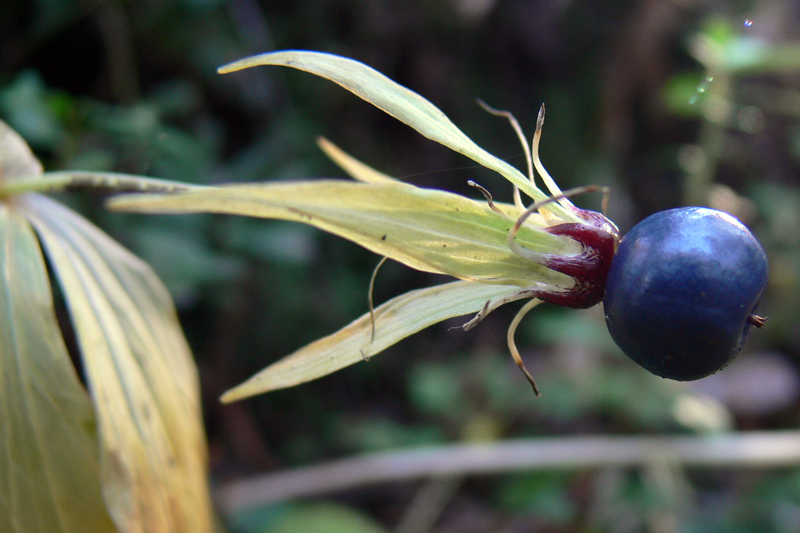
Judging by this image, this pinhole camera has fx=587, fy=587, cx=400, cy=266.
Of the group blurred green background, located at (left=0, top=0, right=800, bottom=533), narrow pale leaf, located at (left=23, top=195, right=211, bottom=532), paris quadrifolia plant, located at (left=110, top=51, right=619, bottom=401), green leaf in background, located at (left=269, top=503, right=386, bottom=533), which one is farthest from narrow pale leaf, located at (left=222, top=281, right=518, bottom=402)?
green leaf in background, located at (left=269, top=503, right=386, bottom=533)

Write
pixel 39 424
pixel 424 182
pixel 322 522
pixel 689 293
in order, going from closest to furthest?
pixel 689 293 < pixel 39 424 < pixel 322 522 < pixel 424 182

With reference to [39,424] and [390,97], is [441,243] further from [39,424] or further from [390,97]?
[39,424]

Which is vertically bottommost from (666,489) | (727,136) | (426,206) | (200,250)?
(666,489)

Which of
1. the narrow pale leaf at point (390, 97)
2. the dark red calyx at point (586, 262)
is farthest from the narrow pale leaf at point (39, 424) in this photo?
the dark red calyx at point (586, 262)

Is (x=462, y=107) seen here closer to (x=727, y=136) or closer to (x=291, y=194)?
(x=727, y=136)

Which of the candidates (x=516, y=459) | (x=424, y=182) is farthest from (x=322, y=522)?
(x=424, y=182)

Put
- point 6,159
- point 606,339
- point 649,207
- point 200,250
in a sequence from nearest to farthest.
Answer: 1. point 6,159
2. point 200,250
3. point 606,339
4. point 649,207

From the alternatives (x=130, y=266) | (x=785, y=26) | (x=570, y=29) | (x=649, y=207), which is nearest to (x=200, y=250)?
(x=130, y=266)
